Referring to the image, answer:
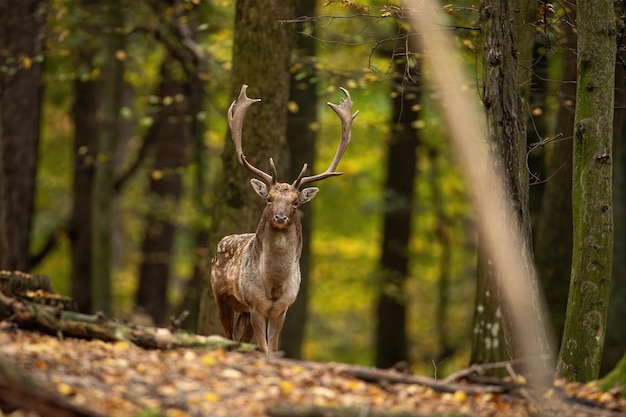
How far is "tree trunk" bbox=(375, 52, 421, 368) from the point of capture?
22.9m

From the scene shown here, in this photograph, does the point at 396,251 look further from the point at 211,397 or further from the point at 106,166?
the point at 211,397

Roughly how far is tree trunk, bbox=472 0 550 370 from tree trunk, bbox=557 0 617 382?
43 cm

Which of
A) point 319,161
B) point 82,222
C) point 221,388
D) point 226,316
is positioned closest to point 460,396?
point 221,388

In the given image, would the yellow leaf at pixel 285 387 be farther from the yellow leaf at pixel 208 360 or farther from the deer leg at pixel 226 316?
the deer leg at pixel 226 316

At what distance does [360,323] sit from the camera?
33062 mm

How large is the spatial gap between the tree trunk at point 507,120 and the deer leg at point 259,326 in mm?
3017

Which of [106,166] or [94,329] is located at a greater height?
[106,166]

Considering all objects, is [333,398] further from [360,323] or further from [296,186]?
[360,323]

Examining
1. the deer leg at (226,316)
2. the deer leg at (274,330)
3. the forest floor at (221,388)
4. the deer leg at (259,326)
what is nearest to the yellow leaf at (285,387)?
the forest floor at (221,388)

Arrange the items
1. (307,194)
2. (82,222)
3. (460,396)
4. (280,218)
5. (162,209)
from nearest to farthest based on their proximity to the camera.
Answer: (460,396), (280,218), (307,194), (82,222), (162,209)

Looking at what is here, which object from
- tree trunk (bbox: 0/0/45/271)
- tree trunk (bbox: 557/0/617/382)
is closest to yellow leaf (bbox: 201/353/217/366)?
tree trunk (bbox: 557/0/617/382)

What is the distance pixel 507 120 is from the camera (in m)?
9.59

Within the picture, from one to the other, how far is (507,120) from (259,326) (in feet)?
12.3

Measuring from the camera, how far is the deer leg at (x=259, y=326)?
38.2 feet
